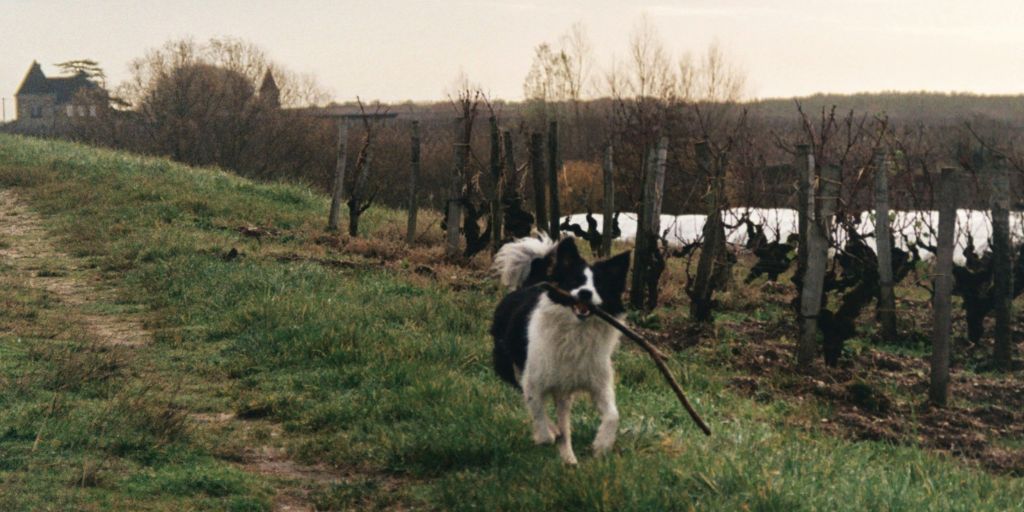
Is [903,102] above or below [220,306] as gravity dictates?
above

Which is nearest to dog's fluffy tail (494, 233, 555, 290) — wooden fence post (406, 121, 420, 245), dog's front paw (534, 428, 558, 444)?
dog's front paw (534, 428, 558, 444)

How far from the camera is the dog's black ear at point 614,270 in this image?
22.2 feet

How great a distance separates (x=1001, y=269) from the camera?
11.8 meters

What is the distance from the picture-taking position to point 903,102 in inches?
3356

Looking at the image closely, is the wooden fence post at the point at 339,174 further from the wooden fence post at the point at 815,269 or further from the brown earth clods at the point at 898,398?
the wooden fence post at the point at 815,269

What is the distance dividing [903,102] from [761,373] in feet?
267

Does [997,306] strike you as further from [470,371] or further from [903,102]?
[903,102]

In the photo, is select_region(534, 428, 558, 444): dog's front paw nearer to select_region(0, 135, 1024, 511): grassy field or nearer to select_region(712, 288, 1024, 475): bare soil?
select_region(0, 135, 1024, 511): grassy field

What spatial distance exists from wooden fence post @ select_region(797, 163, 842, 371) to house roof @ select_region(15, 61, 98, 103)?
425ft

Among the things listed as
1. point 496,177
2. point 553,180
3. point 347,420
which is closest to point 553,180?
point 553,180

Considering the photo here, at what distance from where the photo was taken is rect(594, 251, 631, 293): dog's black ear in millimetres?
6773

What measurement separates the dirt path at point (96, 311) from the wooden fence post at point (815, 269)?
5.75m

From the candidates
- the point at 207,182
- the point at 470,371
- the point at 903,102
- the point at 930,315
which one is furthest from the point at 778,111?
the point at 470,371

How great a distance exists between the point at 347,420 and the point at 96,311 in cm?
657
